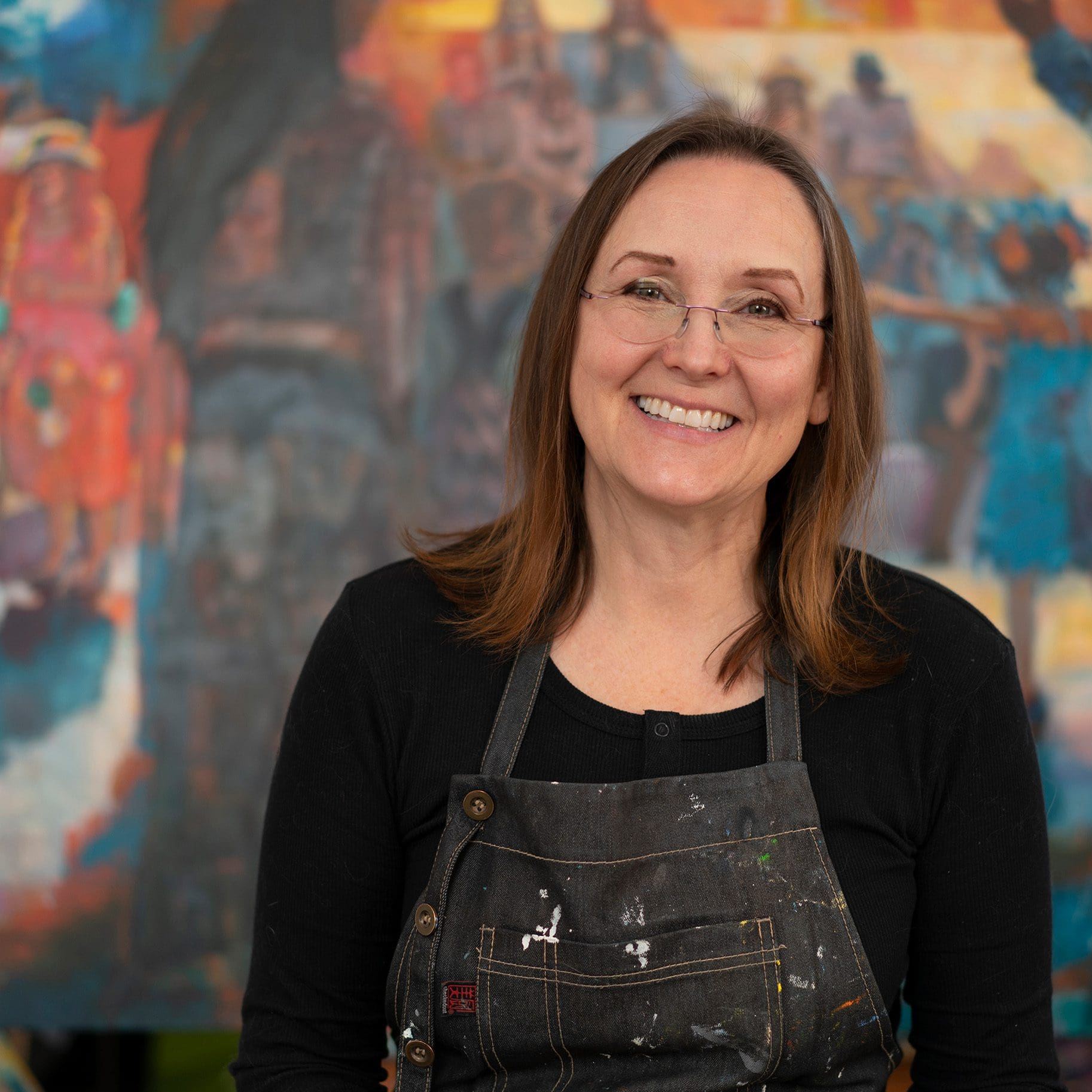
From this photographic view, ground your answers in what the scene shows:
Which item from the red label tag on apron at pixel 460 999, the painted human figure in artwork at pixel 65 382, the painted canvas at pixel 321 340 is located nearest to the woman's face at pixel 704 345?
the red label tag on apron at pixel 460 999

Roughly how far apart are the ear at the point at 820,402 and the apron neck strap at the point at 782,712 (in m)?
0.29

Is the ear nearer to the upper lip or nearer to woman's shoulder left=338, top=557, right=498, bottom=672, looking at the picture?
the upper lip

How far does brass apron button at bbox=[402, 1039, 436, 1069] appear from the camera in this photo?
4.44 feet

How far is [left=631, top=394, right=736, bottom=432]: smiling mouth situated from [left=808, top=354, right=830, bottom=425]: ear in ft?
0.51

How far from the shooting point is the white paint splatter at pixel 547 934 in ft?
4.34

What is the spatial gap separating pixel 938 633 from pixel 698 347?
462mm

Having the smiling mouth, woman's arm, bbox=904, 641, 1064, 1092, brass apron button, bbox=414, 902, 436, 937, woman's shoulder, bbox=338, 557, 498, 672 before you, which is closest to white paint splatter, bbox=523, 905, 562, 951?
brass apron button, bbox=414, 902, 436, 937

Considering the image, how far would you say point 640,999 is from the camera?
1.29m

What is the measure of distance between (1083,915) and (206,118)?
2.20 m

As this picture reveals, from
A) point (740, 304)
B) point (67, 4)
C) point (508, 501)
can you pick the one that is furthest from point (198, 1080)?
point (67, 4)

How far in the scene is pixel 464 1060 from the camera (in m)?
A: 1.37

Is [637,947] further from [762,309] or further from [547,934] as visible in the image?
[762,309]

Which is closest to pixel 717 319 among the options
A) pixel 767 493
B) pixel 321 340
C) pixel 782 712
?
pixel 767 493

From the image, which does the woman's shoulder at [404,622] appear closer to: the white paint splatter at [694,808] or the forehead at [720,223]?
the white paint splatter at [694,808]
